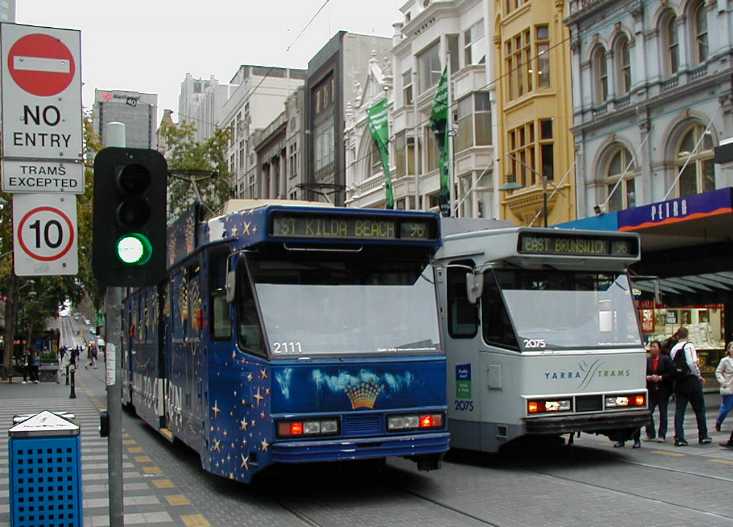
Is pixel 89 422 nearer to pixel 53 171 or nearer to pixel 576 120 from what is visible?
pixel 53 171

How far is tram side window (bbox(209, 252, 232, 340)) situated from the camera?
33.6 feet

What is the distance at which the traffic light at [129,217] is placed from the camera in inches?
280

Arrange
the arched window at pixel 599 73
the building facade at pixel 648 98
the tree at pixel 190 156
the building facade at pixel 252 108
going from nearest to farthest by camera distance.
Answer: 1. the building facade at pixel 648 98
2. the arched window at pixel 599 73
3. the tree at pixel 190 156
4. the building facade at pixel 252 108

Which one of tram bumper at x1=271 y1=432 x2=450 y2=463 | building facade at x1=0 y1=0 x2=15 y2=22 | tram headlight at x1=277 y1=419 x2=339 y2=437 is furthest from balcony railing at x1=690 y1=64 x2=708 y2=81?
building facade at x1=0 y1=0 x2=15 y2=22

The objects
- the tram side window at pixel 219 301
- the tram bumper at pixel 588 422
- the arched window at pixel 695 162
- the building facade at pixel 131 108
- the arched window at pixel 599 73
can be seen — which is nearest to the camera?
the tram side window at pixel 219 301

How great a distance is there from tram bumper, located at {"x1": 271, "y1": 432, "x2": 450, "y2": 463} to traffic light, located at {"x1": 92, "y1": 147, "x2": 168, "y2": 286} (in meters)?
2.81

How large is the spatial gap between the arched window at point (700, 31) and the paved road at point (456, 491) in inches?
618

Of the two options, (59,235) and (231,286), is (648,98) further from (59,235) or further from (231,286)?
(59,235)

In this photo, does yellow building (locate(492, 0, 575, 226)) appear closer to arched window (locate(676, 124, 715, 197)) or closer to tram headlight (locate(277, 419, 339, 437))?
arched window (locate(676, 124, 715, 197))

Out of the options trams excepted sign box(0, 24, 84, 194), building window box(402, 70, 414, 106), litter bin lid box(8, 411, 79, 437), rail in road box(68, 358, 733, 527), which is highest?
building window box(402, 70, 414, 106)

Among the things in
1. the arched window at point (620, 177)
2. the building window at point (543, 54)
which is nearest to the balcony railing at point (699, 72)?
the arched window at point (620, 177)

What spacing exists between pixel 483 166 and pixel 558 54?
5237 mm

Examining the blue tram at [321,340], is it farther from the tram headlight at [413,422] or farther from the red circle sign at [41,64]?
the red circle sign at [41,64]

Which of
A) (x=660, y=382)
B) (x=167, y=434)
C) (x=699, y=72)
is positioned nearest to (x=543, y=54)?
(x=699, y=72)
